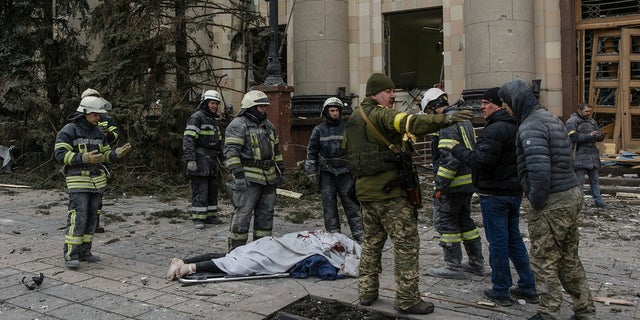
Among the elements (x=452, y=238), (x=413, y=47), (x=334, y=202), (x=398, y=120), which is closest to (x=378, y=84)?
(x=398, y=120)

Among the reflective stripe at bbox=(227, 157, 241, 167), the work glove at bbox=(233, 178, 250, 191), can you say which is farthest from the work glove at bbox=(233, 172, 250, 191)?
the reflective stripe at bbox=(227, 157, 241, 167)

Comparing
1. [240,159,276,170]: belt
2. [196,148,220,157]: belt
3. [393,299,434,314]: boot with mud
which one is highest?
[196,148,220,157]: belt

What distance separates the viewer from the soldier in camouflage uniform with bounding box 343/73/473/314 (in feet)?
14.8

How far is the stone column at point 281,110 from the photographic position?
11.5m

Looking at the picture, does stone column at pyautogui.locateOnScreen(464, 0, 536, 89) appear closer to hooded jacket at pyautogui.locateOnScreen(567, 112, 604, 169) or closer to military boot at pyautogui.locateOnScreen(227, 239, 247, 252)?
hooded jacket at pyautogui.locateOnScreen(567, 112, 604, 169)

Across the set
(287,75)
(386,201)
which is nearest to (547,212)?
(386,201)

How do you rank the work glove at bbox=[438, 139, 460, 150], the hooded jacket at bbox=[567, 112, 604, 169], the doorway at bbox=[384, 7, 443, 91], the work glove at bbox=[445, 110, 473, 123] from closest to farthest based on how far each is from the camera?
the work glove at bbox=[445, 110, 473, 123] → the work glove at bbox=[438, 139, 460, 150] → the hooded jacket at bbox=[567, 112, 604, 169] → the doorway at bbox=[384, 7, 443, 91]

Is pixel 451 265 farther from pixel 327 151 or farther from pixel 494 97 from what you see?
pixel 327 151

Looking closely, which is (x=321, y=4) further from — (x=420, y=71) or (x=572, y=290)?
(x=572, y=290)

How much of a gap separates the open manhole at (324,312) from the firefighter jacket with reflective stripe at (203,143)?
4.22 metres

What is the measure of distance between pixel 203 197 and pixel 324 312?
14.5 feet

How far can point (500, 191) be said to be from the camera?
15.6 ft

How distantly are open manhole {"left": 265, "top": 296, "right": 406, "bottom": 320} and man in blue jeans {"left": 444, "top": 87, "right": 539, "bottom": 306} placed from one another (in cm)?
107

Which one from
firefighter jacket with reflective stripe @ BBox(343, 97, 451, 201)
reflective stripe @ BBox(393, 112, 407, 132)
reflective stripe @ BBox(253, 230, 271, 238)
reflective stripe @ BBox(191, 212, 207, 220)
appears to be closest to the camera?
reflective stripe @ BBox(393, 112, 407, 132)
